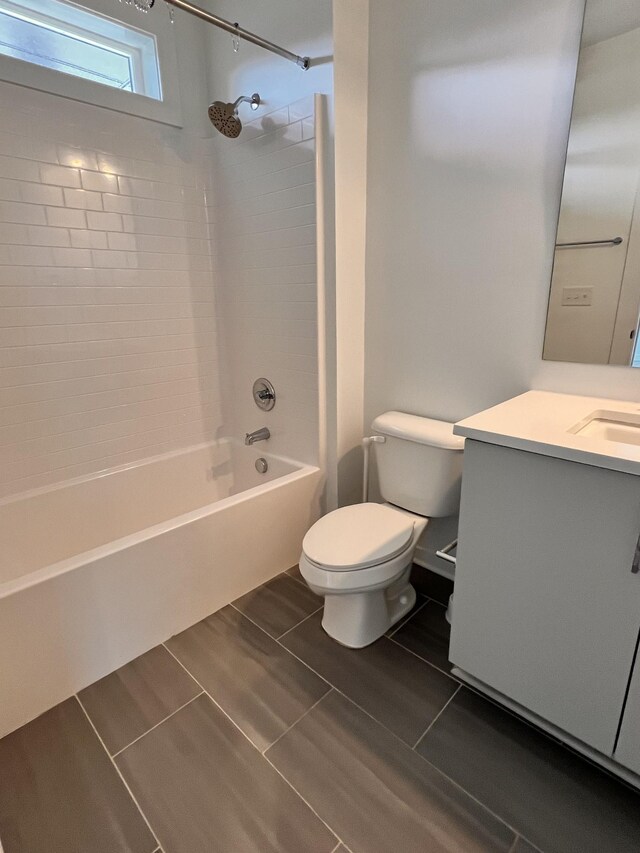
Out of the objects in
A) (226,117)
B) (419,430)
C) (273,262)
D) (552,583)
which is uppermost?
(226,117)

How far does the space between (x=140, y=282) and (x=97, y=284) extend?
0.64ft

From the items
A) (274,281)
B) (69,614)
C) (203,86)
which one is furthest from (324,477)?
(203,86)

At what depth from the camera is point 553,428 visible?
1.09 m

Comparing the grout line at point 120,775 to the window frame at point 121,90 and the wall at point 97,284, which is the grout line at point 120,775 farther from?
the window frame at point 121,90

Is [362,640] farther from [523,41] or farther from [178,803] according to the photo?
[523,41]

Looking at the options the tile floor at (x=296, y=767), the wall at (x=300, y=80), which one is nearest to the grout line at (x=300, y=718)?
the tile floor at (x=296, y=767)

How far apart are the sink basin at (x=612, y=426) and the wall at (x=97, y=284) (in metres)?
1.83

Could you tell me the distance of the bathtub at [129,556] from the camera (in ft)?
4.27

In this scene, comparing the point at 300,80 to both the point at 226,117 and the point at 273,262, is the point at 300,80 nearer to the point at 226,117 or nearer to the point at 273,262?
the point at 226,117

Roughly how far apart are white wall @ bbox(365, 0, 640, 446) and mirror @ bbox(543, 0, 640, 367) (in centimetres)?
4

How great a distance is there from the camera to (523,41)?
1342 mm

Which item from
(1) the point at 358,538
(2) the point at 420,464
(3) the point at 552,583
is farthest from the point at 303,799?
(2) the point at 420,464

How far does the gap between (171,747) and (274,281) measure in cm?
176

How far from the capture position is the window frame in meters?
1.63
